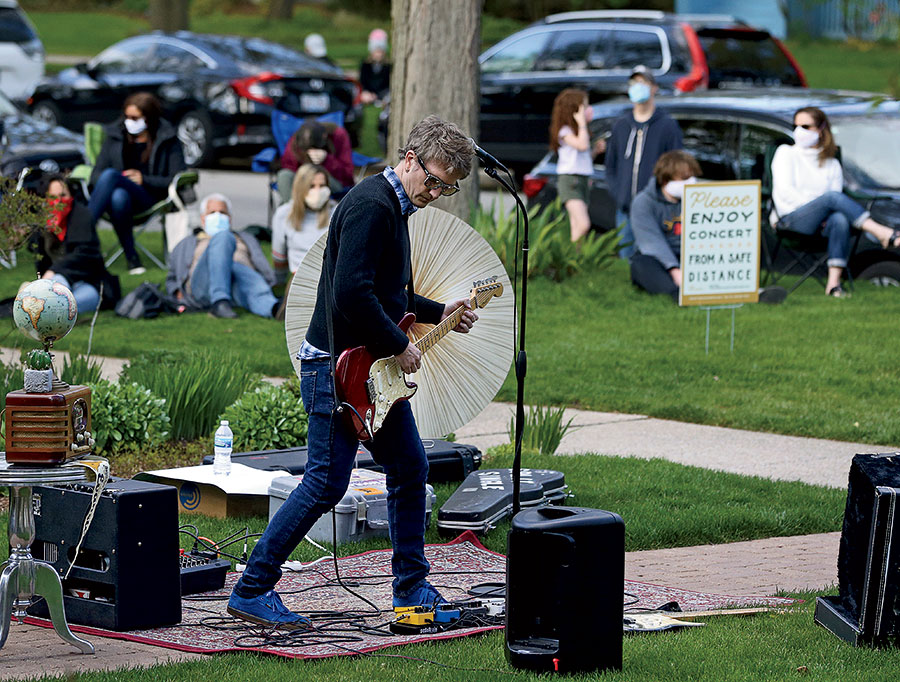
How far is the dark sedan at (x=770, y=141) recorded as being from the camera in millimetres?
12945

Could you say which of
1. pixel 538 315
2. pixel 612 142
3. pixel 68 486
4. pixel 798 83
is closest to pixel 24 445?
pixel 68 486

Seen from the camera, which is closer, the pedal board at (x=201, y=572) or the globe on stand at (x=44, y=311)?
the globe on stand at (x=44, y=311)

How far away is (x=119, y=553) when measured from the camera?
5.32 metres

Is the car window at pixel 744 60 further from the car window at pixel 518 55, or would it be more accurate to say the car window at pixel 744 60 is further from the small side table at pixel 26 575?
the small side table at pixel 26 575

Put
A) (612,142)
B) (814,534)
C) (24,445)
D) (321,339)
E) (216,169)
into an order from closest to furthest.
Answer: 1. (24,445)
2. (321,339)
3. (814,534)
4. (612,142)
5. (216,169)

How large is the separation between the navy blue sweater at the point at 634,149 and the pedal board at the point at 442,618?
8473 mm

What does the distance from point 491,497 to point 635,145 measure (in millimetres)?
7345

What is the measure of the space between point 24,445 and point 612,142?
31.8 feet

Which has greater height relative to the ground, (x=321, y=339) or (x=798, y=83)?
(x=798, y=83)

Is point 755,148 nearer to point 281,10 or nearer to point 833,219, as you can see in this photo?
point 833,219

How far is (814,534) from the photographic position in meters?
7.12

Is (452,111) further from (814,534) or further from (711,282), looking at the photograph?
(814,534)

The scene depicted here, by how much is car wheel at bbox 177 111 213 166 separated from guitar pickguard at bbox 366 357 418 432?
1549cm

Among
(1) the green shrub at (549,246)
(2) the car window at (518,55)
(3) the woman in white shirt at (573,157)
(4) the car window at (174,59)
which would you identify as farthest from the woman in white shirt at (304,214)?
(4) the car window at (174,59)
